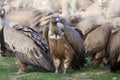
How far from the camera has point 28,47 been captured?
47.0 feet

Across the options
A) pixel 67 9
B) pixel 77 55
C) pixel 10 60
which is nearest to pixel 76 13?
pixel 67 9

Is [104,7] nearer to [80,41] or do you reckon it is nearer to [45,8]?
[45,8]

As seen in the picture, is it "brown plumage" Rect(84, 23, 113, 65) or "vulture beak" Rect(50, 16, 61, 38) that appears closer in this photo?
"vulture beak" Rect(50, 16, 61, 38)

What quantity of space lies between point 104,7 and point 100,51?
5.33 meters

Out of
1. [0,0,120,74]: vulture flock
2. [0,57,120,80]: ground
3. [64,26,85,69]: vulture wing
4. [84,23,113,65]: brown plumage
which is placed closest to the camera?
[0,57,120,80]: ground

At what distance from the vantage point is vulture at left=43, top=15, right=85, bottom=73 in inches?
555

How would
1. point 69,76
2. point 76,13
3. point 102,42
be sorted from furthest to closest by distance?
point 76,13 < point 102,42 < point 69,76

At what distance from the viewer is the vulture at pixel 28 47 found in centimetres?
1425

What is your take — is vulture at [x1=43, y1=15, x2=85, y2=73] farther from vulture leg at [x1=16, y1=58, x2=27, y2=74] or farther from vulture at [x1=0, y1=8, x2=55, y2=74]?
vulture leg at [x1=16, y1=58, x2=27, y2=74]

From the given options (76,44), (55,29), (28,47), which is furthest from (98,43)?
(28,47)

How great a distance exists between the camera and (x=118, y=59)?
14562mm

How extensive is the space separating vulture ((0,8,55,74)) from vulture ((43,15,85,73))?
17 centimetres

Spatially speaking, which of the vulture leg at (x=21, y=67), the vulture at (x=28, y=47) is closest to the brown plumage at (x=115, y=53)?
the vulture at (x=28, y=47)

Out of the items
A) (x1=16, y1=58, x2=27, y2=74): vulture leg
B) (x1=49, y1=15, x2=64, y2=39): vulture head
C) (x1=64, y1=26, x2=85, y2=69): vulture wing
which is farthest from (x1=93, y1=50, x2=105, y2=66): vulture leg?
(x1=16, y1=58, x2=27, y2=74): vulture leg
